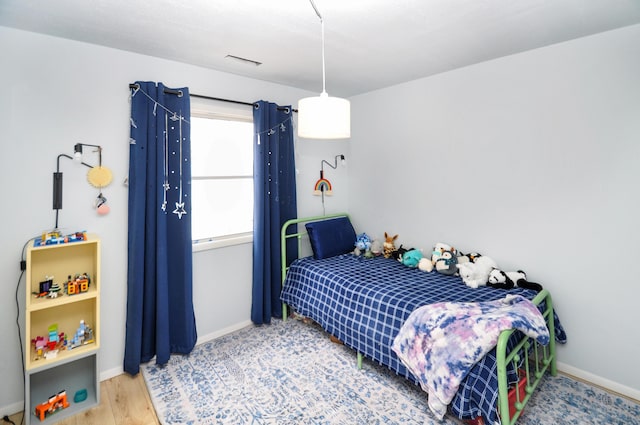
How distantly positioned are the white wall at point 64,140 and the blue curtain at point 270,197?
2.06ft

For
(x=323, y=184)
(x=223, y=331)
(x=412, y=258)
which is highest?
(x=323, y=184)

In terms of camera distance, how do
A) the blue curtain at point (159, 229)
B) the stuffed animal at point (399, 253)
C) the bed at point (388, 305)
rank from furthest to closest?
the stuffed animal at point (399, 253), the blue curtain at point (159, 229), the bed at point (388, 305)

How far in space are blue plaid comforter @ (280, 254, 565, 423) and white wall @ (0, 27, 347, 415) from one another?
149 centimetres

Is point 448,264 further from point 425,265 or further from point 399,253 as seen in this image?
point 399,253

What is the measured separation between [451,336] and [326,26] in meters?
1.96

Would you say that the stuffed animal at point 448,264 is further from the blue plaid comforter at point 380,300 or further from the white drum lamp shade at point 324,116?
the white drum lamp shade at point 324,116

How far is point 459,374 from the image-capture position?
5.64ft

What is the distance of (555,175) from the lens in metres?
2.36

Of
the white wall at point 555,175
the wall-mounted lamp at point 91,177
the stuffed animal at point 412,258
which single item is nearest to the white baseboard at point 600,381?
the white wall at point 555,175

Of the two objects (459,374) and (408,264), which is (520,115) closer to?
(408,264)

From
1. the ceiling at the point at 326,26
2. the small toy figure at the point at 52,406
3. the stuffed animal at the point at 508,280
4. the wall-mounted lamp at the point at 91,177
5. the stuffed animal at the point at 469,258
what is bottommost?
the small toy figure at the point at 52,406

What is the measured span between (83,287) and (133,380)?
32.0 inches

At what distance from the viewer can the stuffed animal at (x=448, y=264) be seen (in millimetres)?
2787

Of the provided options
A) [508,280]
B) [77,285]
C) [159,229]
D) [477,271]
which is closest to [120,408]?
[77,285]
